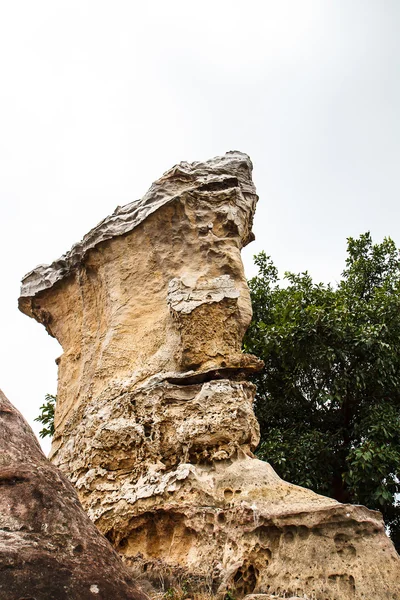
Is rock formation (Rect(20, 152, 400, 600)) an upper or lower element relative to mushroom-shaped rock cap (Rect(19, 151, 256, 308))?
lower

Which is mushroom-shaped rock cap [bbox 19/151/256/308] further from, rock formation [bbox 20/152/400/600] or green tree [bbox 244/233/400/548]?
green tree [bbox 244/233/400/548]

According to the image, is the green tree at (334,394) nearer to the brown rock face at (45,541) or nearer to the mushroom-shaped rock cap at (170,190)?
the mushroom-shaped rock cap at (170,190)

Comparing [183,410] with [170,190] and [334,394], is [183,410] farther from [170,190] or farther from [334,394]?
[334,394]

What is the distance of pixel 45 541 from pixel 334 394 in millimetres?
9015

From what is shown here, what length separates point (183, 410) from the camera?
7.03m

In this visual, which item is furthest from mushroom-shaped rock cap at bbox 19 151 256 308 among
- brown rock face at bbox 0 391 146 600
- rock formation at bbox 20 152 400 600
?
brown rock face at bbox 0 391 146 600

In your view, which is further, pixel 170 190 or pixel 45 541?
pixel 170 190

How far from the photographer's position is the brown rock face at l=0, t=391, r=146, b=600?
341 cm

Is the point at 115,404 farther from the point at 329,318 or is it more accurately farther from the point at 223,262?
the point at 329,318

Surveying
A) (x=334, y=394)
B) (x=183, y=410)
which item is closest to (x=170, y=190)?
(x=183, y=410)

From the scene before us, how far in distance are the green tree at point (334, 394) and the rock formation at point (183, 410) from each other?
3.47 meters

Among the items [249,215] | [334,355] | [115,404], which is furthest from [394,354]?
[115,404]

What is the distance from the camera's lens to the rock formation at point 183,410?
5.55m

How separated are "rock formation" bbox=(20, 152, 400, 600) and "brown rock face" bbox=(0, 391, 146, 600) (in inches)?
79.6
